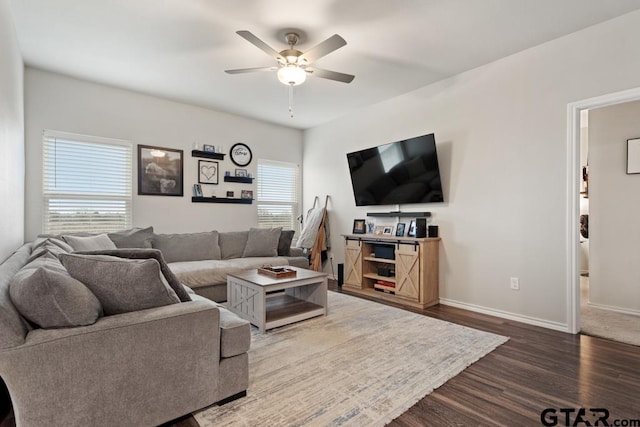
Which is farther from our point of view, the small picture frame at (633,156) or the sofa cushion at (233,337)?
the small picture frame at (633,156)

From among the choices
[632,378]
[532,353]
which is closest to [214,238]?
[532,353]

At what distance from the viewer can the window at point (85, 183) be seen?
3.59m

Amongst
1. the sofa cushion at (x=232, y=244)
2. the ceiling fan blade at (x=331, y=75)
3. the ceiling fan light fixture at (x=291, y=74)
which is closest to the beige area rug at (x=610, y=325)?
the ceiling fan blade at (x=331, y=75)

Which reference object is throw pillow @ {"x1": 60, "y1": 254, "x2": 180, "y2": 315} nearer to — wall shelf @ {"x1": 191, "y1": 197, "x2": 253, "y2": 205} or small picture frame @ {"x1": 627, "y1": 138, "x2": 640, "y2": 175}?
wall shelf @ {"x1": 191, "y1": 197, "x2": 253, "y2": 205}

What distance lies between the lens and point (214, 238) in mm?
4383

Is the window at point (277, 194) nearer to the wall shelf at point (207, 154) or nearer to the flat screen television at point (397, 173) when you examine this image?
the wall shelf at point (207, 154)

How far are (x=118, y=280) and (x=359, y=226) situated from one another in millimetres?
3607

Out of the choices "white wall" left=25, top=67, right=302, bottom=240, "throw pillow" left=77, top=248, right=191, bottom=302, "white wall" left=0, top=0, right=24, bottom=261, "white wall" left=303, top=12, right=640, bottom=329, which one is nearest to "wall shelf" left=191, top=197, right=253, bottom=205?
"white wall" left=25, top=67, right=302, bottom=240

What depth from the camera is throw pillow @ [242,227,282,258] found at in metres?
4.53

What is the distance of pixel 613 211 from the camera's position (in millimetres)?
3553

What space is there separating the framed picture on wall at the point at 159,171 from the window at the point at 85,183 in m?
0.15

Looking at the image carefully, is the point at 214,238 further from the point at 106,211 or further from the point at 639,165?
the point at 639,165

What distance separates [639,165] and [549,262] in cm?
161

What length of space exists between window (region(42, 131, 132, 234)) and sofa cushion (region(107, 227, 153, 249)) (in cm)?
41
